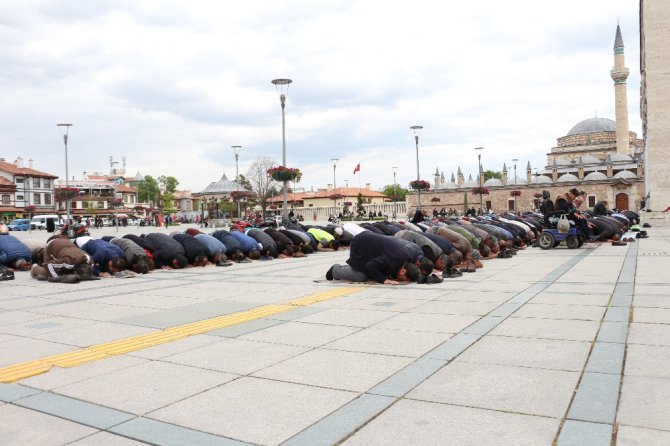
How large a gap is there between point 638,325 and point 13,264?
13626mm

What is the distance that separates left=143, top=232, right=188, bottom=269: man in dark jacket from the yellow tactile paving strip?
5966 millimetres

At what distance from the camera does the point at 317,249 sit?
17.9 metres

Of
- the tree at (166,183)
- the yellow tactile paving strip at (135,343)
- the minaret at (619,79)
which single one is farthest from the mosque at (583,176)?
the yellow tactile paving strip at (135,343)

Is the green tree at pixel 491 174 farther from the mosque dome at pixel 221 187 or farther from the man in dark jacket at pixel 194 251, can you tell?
the man in dark jacket at pixel 194 251

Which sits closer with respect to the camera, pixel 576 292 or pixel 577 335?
pixel 577 335

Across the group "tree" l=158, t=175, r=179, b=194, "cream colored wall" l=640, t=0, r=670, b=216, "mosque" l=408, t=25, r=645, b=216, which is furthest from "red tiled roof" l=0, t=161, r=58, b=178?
"cream colored wall" l=640, t=0, r=670, b=216

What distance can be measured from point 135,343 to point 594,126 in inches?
4400

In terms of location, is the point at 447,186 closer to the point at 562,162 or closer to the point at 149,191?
the point at 562,162

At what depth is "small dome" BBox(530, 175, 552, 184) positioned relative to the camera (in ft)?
287

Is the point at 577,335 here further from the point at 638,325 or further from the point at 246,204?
the point at 246,204

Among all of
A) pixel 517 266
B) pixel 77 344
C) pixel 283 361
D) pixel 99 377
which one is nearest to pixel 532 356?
pixel 283 361

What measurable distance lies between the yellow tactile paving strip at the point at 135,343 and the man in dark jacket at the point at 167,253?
5.97m

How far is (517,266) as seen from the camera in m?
11.8

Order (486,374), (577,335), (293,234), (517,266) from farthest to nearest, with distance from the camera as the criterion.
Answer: (293,234)
(517,266)
(577,335)
(486,374)
